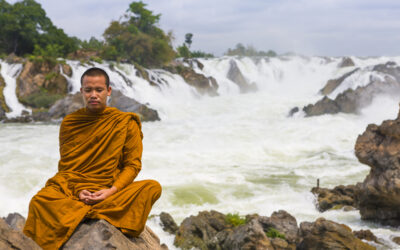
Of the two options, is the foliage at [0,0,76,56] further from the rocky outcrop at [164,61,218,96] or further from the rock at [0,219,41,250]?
the rock at [0,219,41,250]

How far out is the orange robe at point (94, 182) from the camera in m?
2.16

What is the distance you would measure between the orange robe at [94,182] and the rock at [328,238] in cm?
314

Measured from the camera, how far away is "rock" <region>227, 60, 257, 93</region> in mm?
38875

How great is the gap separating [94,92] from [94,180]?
1.84 feet

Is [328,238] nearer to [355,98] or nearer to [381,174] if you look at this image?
[381,174]

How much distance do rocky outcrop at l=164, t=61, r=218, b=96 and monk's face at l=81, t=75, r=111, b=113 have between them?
102ft

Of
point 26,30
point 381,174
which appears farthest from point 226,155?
point 26,30

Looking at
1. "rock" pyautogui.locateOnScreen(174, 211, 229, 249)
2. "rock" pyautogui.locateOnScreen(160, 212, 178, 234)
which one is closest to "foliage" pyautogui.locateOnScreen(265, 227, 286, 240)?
"rock" pyautogui.locateOnScreen(174, 211, 229, 249)

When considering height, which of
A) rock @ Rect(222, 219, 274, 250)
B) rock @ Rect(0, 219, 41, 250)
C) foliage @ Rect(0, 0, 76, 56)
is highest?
foliage @ Rect(0, 0, 76, 56)

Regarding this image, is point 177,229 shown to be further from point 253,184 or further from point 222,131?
point 222,131

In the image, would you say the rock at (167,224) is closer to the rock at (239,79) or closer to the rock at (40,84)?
the rock at (40,84)

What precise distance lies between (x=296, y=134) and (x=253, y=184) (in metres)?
7.66

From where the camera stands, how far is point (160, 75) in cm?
3169

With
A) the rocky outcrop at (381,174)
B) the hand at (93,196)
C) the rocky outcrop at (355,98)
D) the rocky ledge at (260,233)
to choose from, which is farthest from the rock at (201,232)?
the rocky outcrop at (355,98)
